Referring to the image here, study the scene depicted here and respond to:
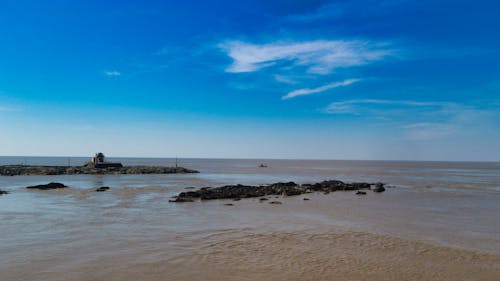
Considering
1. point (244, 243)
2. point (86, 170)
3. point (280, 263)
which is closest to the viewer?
point (280, 263)

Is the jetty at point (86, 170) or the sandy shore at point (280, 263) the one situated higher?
the jetty at point (86, 170)

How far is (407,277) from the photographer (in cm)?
991

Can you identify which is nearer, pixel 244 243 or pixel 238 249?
pixel 238 249

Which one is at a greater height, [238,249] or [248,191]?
[248,191]

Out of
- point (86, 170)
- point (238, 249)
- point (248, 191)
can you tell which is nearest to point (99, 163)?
point (86, 170)

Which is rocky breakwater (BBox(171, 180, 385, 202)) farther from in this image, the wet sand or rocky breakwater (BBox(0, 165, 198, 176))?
rocky breakwater (BBox(0, 165, 198, 176))

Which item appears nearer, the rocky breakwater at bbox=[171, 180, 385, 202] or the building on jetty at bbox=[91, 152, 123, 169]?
the rocky breakwater at bbox=[171, 180, 385, 202]

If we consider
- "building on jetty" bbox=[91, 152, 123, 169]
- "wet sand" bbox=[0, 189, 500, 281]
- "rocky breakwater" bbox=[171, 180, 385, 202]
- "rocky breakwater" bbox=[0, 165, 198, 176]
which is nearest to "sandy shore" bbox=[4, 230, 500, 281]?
"wet sand" bbox=[0, 189, 500, 281]

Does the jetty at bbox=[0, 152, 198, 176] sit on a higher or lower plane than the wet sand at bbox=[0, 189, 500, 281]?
higher

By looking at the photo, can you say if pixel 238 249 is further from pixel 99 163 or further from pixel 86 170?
pixel 99 163

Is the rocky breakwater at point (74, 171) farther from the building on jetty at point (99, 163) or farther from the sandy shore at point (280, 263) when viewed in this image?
the sandy shore at point (280, 263)

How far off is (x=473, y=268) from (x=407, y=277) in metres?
2.73

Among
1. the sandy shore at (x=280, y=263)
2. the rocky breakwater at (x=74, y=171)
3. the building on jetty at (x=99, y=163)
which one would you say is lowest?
the sandy shore at (x=280, y=263)

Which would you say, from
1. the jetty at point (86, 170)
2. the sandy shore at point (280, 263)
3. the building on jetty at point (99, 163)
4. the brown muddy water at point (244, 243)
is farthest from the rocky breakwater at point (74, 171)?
the sandy shore at point (280, 263)
